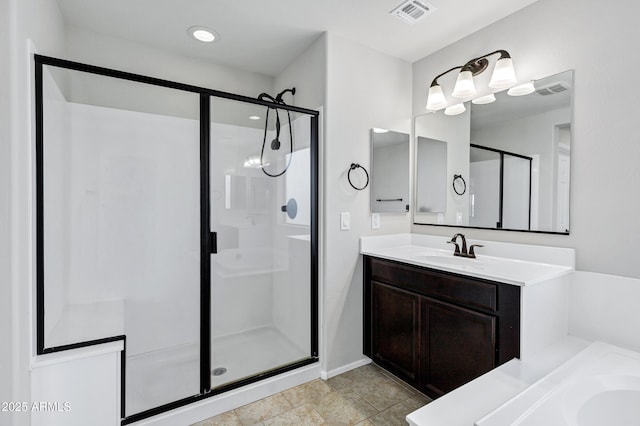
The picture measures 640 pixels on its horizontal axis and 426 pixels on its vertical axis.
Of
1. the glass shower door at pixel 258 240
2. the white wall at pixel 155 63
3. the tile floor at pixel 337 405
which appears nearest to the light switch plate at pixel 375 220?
the glass shower door at pixel 258 240

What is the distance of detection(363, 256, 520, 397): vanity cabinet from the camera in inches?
61.1

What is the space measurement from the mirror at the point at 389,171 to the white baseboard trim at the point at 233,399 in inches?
52.3

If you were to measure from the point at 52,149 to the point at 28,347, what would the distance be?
0.92 meters

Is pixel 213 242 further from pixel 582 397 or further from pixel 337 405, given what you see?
pixel 582 397

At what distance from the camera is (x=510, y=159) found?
79.2 inches

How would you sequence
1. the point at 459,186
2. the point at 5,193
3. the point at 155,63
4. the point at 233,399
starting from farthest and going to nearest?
the point at 155,63 → the point at 459,186 → the point at 233,399 → the point at 5,193

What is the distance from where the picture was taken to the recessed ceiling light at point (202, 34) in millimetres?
2168

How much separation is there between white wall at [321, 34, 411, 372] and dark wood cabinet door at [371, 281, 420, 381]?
0.55 feet

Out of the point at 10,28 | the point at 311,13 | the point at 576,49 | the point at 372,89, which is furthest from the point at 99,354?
the point at 576,49

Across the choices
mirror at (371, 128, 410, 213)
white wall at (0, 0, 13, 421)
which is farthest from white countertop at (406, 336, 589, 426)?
white wall at (0, 0, 13, 421)

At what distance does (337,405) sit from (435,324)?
806 mm

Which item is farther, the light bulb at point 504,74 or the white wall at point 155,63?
the white wall at point 155,63

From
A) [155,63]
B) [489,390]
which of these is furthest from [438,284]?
[155,63]

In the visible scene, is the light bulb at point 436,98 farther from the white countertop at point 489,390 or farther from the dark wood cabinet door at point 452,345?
the white countertop at point 489,390
